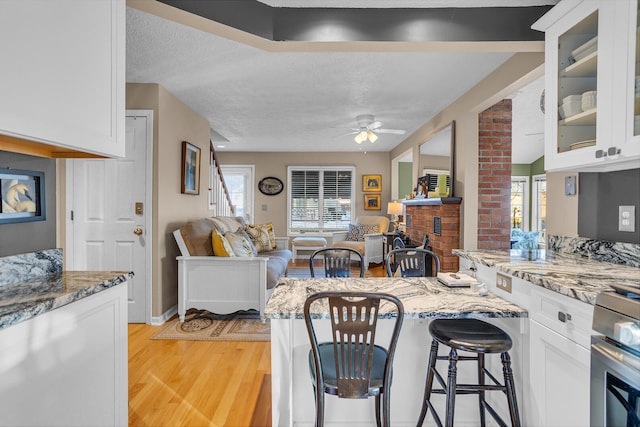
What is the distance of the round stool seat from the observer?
1417 mm

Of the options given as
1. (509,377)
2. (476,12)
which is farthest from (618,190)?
(476,12)

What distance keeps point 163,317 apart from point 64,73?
2793 millimetres

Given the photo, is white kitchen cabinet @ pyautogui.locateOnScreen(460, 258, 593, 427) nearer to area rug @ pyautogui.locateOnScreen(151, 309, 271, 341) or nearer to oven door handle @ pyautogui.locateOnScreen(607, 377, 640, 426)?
oven door handle @ pyautogui.locateOnScreen(607, 377, 640, 426)

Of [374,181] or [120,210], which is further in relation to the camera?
[374,181]

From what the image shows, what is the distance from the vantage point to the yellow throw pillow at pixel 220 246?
11.7 feet

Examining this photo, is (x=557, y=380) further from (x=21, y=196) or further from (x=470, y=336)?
(x=21, y=196)

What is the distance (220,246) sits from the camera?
358 centimetres

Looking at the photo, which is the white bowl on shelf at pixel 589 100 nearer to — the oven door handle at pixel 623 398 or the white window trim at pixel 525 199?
the oven door handle at pixel 623 398

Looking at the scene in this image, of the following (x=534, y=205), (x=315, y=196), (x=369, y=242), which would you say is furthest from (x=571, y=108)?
(x=534, y=205)

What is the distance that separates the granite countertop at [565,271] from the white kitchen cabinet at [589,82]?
502mm

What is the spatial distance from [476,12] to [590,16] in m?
0.76

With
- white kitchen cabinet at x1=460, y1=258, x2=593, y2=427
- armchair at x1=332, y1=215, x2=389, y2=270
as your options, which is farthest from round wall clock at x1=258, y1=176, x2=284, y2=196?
white kitchen cabinet at x1=460, y1=258, x2=593, y2=427

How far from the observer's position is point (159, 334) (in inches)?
126

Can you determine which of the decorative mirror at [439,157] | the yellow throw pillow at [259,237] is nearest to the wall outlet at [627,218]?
the decorative mirror at [439,157]
